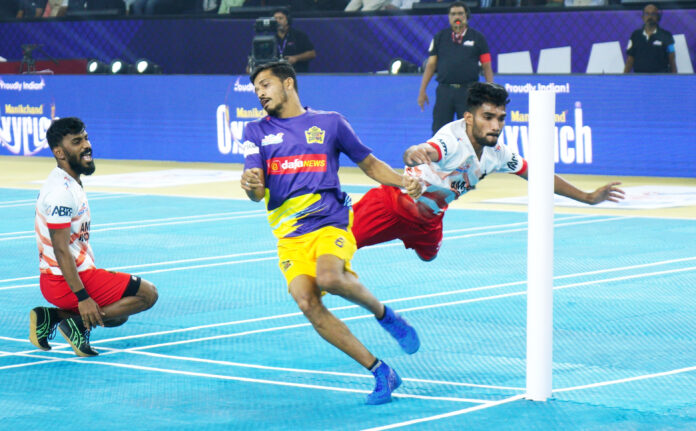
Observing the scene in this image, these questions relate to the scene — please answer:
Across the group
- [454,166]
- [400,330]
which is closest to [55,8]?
[454,166]

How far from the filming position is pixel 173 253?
1273 cm

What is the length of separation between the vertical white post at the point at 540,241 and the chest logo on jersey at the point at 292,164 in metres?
1.28

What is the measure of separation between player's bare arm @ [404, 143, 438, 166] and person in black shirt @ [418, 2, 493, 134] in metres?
10.0

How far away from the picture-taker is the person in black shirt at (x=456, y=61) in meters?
17.9

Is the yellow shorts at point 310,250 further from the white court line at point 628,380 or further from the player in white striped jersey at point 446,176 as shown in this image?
the white court line at point 628,380

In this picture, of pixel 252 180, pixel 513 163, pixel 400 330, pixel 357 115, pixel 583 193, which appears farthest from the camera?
pixel 357 115

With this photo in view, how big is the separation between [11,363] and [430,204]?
116 inches

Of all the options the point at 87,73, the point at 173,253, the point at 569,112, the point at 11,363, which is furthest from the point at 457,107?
the point at 11,363

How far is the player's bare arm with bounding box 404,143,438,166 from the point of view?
7.61 meters

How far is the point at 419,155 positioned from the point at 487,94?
623 millimetres

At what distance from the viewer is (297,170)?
280 inches

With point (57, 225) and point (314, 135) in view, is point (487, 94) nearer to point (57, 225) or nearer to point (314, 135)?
point (314, 135)

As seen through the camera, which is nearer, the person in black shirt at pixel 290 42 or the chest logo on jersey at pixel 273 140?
the chest logo on jersey at pixel 273 140

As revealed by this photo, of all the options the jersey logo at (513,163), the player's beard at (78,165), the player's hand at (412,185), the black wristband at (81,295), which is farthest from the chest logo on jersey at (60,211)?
the jersey logo at (513,163)
